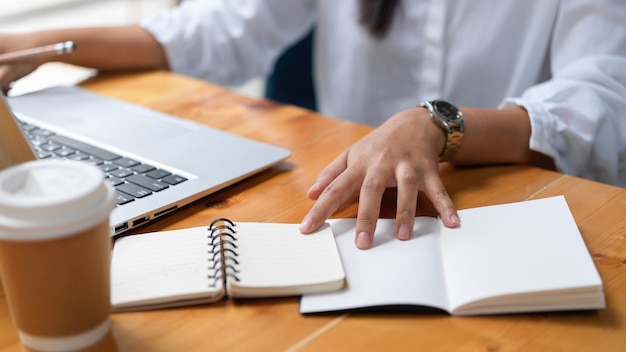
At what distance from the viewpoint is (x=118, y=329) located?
20.9 inches

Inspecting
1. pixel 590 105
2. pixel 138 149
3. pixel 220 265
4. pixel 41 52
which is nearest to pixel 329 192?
pixel 220 265

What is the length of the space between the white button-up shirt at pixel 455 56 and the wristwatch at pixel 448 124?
0.10 m

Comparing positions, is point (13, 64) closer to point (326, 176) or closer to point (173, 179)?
point (173, 179)

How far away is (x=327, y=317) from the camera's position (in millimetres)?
543

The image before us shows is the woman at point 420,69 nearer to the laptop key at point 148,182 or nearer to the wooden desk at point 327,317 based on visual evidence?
the wooden desk at point 327,317

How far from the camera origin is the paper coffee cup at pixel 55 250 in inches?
16.7

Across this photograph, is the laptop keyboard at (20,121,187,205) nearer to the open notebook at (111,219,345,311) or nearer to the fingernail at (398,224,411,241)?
the open notebook at (111,219,345,311)

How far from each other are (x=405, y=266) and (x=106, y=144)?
429 mm

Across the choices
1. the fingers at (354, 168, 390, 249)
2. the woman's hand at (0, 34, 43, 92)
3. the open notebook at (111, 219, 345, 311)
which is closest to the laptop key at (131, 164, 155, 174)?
the open notebook at (111, 219, 345, 311)

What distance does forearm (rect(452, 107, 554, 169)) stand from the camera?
0.81m

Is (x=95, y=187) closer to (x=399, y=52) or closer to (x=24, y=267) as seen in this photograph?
(x=24, y=267)

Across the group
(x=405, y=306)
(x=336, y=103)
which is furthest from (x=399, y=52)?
(x=405, y=306)

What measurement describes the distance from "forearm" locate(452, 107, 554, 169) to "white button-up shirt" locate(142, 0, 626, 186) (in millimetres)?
15

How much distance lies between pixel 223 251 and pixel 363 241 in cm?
13
